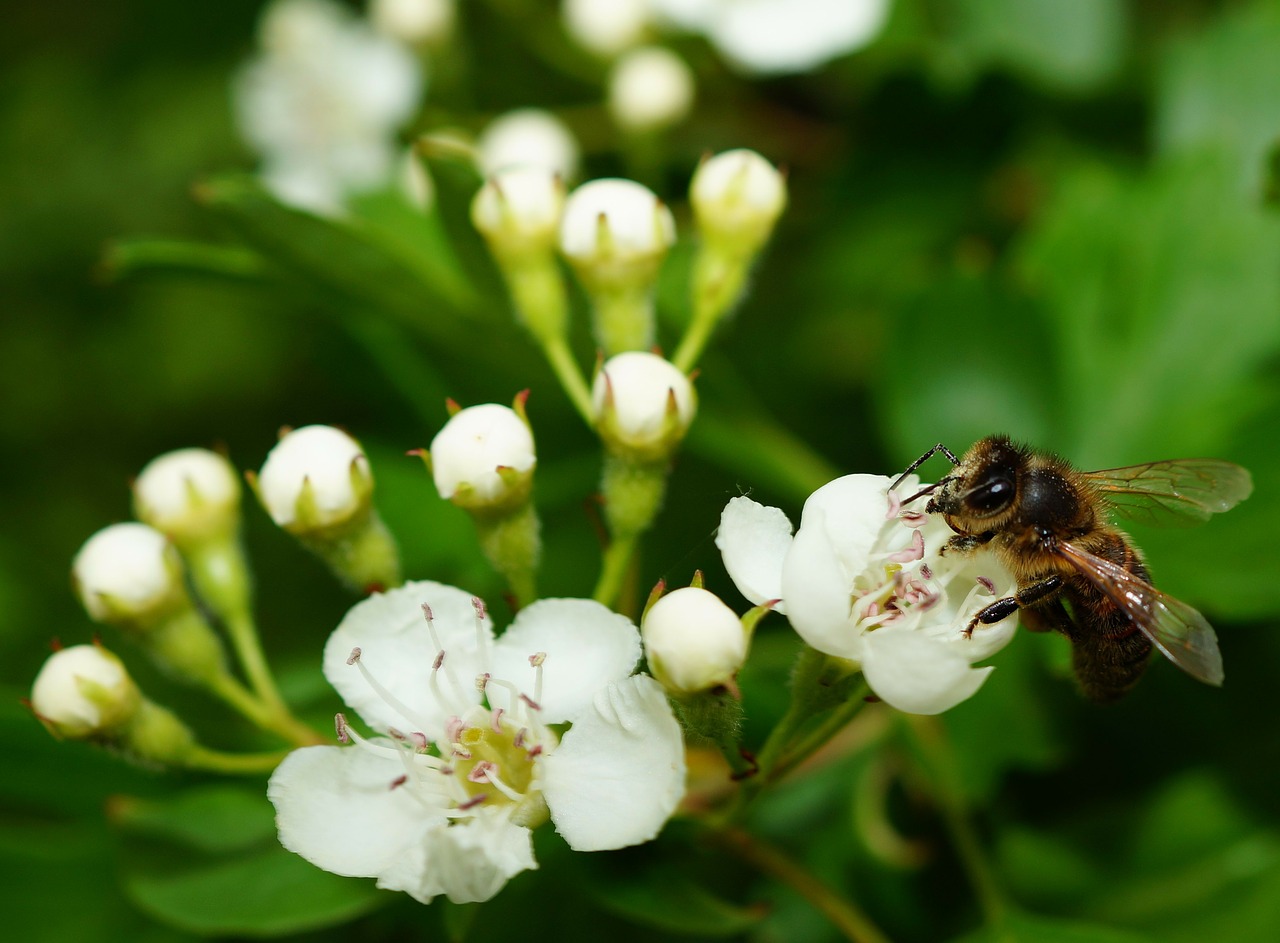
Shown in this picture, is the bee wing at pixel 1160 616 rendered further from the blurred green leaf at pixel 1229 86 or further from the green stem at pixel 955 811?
the blurred green leaf at pixel 1229 86

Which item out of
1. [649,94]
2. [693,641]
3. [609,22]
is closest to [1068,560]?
[693,641]

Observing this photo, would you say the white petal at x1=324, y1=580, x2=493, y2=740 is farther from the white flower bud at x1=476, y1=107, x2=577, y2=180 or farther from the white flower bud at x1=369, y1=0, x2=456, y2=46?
the white flower bud at x1=369, y1=0, x2=456, y2=46

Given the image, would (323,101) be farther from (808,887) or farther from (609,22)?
(808,887)

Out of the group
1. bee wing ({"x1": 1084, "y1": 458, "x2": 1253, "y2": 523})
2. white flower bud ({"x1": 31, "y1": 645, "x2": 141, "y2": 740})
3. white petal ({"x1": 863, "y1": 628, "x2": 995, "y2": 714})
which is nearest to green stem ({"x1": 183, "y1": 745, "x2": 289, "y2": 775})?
white flower bud ({"x1": 31, "y1": 645, "x2": 141, "y2": 740})

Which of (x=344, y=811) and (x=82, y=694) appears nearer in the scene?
(x=344, y=811)

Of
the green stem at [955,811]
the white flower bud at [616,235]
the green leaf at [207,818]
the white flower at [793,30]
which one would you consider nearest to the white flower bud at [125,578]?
the green leaf at [207,818]

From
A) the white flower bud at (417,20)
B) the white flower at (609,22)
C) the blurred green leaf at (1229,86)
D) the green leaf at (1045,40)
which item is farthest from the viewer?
the white flower bud at (417,20)
